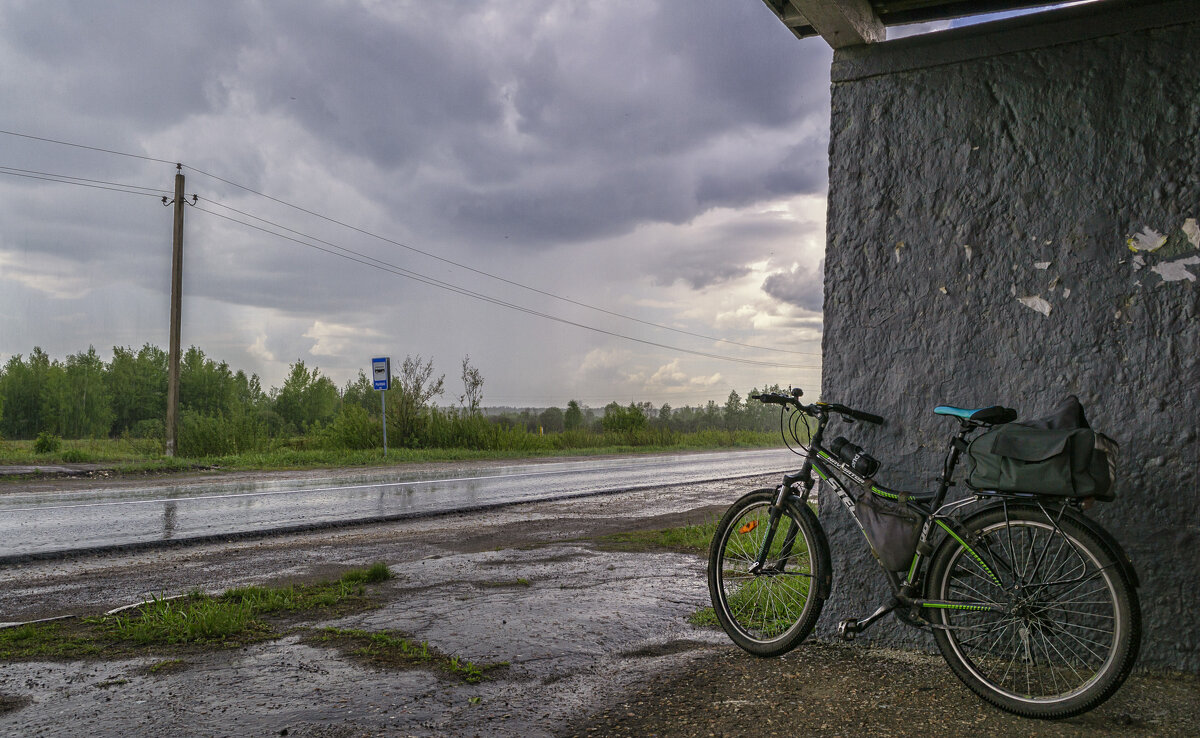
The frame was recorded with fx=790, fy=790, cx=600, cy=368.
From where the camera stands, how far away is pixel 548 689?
11.2ft

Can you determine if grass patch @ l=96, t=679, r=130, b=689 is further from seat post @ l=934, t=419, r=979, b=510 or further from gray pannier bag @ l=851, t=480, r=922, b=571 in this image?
seat post @ l=934, t=419, r=979, b=510

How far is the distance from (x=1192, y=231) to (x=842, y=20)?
6.42 feet

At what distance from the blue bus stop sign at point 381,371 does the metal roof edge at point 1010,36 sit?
20389mm

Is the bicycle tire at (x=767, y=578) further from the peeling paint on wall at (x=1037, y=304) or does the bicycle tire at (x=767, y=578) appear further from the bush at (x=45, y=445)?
the bush at (x=45, y=445)

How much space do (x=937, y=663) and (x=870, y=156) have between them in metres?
2.63

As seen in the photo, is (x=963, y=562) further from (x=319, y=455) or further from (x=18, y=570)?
(x=319, y=455)

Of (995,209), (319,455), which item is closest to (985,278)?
(995,209)

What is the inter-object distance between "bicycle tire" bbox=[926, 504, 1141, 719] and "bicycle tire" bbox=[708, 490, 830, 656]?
0.59 m

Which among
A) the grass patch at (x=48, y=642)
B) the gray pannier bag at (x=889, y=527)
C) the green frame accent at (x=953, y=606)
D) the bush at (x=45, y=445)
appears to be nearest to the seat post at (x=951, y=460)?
the gray pannier bag at (x=889, y=527)

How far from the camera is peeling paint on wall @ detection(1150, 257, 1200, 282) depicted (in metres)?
3.51

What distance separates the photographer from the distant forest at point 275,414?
26.3 metres

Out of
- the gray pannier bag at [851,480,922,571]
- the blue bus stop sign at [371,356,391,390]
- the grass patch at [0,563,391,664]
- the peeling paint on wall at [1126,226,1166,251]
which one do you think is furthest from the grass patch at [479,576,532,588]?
the blue bus stop sign at [371,356,391,390]

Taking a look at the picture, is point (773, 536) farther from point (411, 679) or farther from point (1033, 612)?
point (411, 679)

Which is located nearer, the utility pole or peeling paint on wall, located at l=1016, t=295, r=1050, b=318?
peeling paint on wall, located at l=1016, t=295, r=1050, b=318
